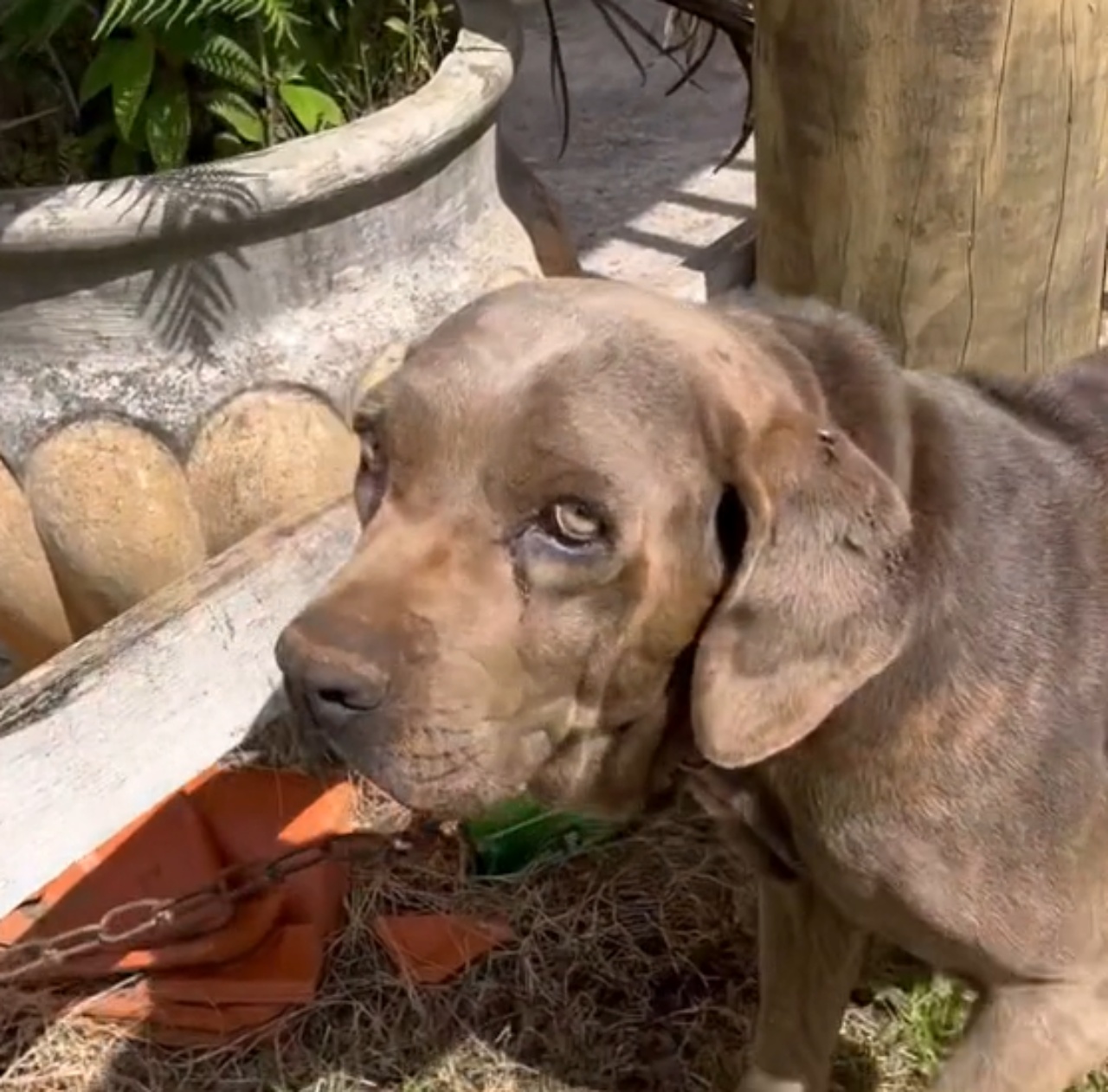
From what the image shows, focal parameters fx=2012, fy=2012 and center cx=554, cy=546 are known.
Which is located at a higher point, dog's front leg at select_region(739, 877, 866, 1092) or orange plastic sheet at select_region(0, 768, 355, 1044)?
dog's front leg at select_region(739, 877, 866, 1092)

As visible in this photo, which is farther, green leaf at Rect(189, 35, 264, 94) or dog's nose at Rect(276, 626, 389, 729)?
green leaf at Rect(189, 35, 264, 94)

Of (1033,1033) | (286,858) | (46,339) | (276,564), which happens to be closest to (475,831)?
(286,858)

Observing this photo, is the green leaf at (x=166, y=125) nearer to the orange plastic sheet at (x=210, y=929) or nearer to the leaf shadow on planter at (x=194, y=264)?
the leaf shadow on planter at (x=194, y=264)

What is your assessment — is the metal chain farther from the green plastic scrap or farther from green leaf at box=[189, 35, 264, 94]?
green leaf at box=[189, 35, 264, 94]

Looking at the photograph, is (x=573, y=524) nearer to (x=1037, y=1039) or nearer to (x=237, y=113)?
(x=1037, y=1039)

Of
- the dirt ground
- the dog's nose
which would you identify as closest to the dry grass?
the dirt ground

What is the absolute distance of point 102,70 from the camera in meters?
2.96

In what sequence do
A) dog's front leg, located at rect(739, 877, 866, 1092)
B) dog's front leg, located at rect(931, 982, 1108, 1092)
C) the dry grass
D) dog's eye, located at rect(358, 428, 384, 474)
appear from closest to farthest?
dog's eye, located at rect(358, 428, 384, 474) → dog's front leg, located at rect(931, 982, 1108, 1092) → dog's front leg, located at rect(739, 877, 866, 1092) → the dry grass

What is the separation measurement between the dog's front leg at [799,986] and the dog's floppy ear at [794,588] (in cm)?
51

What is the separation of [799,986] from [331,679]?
0.95 m

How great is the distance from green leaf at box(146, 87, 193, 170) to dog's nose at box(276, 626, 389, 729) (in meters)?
1.42

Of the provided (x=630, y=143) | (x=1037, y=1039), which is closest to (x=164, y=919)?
(x=1037, y=1039)

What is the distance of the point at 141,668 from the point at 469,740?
1164 mm

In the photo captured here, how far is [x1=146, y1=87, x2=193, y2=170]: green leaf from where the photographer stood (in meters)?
3.01
